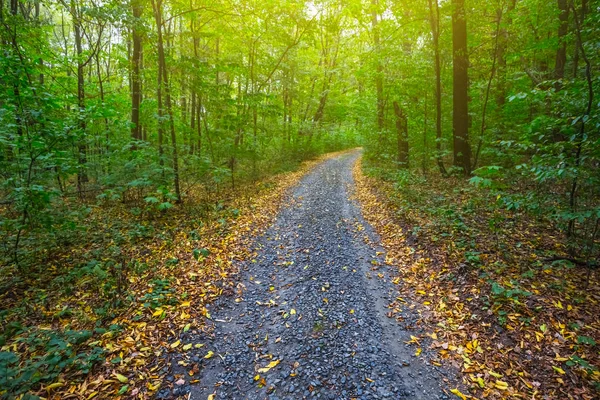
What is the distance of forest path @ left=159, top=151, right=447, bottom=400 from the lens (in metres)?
3.17

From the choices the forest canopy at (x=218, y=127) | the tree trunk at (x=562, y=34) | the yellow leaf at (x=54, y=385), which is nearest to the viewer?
the yellow leaf at (x=54, y=385)

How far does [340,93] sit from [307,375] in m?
25.7

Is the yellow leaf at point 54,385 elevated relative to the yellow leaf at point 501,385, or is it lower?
elevated

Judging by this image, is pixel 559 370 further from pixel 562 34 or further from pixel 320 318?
pixel 562 34

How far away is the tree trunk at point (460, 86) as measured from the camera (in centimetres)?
936

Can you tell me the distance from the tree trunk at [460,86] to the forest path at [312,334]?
229 inches

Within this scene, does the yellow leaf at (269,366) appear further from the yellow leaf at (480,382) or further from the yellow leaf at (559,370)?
the yellow leaf at (559,370)

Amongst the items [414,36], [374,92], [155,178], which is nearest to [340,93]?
[374,92]

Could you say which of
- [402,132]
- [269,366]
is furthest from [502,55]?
[269,366]

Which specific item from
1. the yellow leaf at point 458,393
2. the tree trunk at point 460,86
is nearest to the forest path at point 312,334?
the yellow leaf at point 458,393

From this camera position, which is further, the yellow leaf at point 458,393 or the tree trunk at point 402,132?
the tree trunk at point 402,132

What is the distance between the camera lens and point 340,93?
84.4 ft

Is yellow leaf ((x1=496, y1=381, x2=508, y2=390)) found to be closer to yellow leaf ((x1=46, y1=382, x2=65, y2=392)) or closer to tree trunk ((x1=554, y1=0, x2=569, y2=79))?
yellow leaf ((x1=46, y1=382, x2=65, y2=392))

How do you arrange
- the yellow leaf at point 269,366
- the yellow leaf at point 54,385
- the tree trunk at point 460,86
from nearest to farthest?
1. the yellow leaf at point 54,385
2. the yellow leaf at point 269,366
3. the tree trunk at point 460,86
